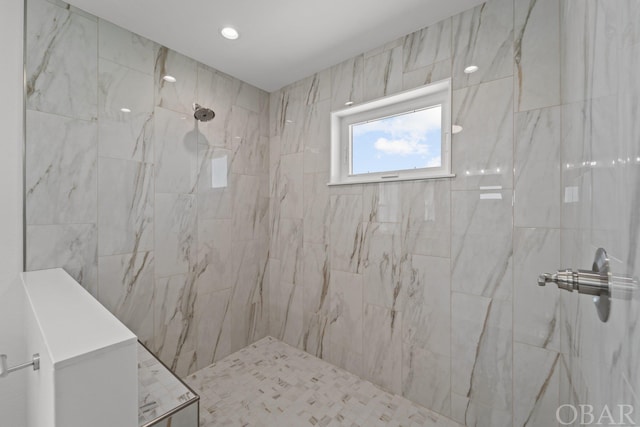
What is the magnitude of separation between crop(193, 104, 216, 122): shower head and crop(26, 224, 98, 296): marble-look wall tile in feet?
3.28

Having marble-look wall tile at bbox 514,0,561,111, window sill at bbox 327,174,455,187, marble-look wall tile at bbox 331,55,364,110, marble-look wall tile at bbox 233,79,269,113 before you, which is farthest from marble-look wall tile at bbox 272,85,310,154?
marble-look wall tile at bbox 514,0,561,111

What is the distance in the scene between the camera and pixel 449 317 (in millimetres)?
1554

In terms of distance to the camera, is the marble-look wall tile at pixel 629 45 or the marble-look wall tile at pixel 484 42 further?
the marble-look wall tile at pixel 484 42

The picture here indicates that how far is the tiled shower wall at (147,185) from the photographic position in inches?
56.4

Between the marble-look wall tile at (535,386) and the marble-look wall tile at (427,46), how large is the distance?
1700mm

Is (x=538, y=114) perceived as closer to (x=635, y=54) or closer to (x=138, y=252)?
(x=635, y=54)

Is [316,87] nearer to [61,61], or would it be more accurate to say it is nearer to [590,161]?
[61,61]

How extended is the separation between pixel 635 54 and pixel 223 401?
227 centimetres

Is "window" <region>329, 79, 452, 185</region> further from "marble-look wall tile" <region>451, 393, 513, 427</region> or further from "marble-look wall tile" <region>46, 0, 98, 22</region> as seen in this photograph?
"marble-look wall tile" <region>46, 0, 98, 22</region>

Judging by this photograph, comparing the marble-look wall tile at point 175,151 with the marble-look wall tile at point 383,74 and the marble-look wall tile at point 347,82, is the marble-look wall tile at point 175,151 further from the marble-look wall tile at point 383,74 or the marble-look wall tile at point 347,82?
the marble-look wall tile at point 383,74

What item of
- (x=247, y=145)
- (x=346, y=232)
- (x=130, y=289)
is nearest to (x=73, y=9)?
(x=247, y=145)

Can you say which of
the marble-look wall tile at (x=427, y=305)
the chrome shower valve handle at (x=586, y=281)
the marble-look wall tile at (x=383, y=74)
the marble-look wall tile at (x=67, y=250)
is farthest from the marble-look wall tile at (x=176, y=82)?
the chrome shower valve handle at (x=586, y=281)

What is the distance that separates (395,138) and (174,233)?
1770mm

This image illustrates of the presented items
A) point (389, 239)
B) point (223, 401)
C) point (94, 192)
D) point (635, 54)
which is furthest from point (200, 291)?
point (635, 54)
